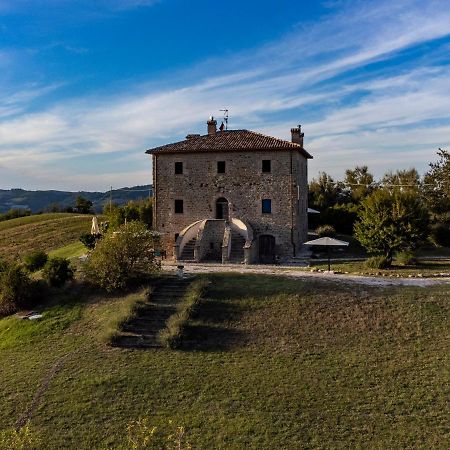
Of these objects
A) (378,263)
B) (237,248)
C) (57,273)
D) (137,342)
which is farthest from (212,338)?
(237,248)

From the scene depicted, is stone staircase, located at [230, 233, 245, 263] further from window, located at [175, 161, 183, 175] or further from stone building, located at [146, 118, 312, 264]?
window, located at [175, 161, 183, 175]

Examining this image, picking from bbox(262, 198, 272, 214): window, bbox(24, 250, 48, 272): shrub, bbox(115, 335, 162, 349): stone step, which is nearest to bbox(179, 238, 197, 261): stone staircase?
bbox(262, 198, 272, 214): window

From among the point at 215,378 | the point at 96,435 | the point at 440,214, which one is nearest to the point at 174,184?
the point at 215,378

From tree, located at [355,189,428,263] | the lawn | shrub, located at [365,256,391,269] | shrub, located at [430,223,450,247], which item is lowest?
the lawn

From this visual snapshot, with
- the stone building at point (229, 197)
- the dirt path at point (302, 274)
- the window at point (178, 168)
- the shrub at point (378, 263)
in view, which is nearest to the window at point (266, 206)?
the stone building at point (229, 197)

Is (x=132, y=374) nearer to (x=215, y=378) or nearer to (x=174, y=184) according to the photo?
(x=215, y=378)

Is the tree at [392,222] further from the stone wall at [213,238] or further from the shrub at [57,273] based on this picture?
the shrub at [57,273]
